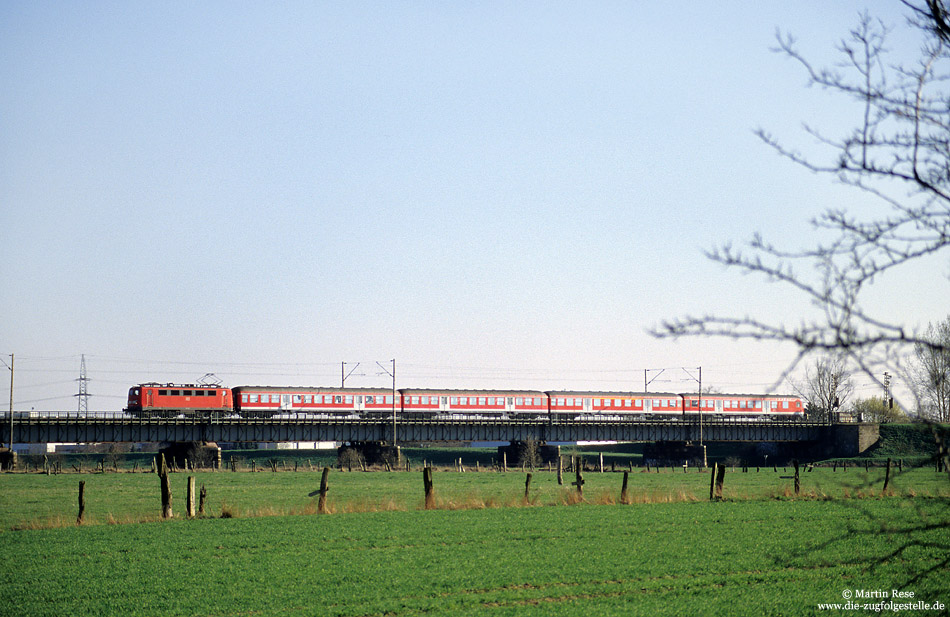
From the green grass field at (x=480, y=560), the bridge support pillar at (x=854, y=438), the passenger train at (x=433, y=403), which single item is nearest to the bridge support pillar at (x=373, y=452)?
the passenger train at (x=433, y=403)

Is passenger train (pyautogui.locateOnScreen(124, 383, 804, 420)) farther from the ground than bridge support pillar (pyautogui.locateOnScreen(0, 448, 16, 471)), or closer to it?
farther from the ground

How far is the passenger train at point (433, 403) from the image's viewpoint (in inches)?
2847

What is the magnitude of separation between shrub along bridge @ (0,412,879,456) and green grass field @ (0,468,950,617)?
4291 cm

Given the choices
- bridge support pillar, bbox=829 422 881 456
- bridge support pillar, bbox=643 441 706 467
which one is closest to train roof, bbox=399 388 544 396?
bridge support pillar, bbox=643 441 706 467

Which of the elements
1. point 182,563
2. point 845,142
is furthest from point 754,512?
point 845,142

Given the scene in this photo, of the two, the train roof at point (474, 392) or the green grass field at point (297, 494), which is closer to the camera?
the green grass field at point (297, 494)

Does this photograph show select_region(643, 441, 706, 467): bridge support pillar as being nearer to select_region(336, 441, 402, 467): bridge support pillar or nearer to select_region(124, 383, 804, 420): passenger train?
select_region(124, 383, 804, 420): passenger train

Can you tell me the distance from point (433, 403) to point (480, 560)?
61526mm

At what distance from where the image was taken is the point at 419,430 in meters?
78.2

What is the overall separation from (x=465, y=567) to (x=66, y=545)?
10.2 metres

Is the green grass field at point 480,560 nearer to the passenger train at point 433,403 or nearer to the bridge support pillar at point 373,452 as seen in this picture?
the passenger train at point 433,403

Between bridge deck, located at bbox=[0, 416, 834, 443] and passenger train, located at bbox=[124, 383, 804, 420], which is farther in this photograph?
passenger train, located at bbox=[124, 383, 804, 420]

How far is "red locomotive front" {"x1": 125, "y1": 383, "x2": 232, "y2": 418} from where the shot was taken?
233 feet

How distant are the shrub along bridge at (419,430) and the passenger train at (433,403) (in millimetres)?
972
